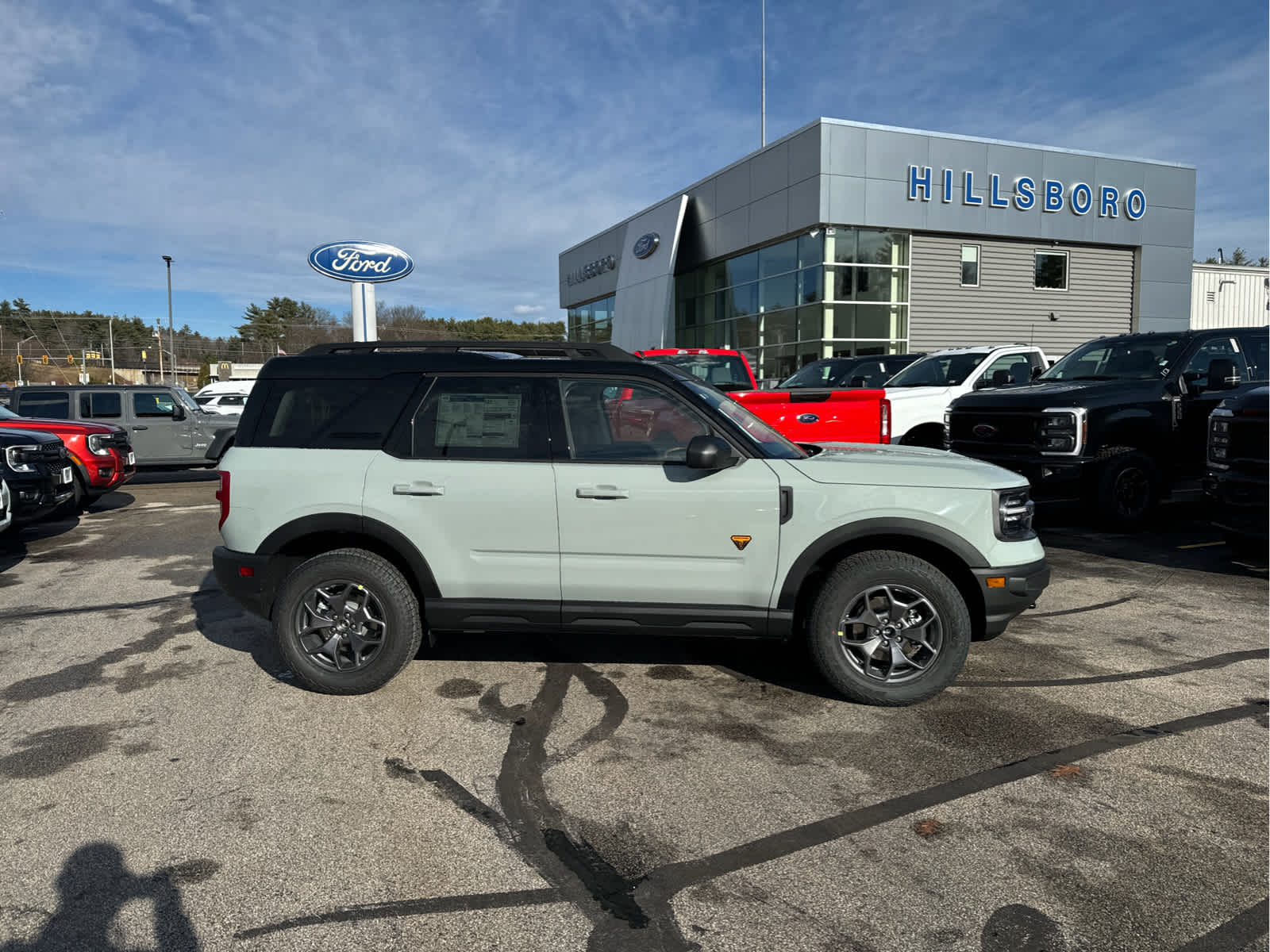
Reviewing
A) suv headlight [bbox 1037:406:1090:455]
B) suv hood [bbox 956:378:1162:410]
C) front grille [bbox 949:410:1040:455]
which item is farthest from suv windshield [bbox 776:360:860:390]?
suv headlight [bbox 1037:406:1090:455]

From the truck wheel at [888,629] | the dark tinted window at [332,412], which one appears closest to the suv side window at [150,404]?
the dark tinted window at [332,412]

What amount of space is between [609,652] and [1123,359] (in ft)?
25.1

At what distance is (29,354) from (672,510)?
8952 cm

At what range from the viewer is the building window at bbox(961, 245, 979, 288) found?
80.0 ft

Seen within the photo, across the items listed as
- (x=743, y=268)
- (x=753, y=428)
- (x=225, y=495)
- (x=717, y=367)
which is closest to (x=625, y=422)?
(x=753, y=428)

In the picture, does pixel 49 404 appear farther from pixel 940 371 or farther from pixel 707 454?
pixel 940 371

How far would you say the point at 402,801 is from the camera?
3.31m

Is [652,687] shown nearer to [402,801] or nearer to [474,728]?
[474,728]

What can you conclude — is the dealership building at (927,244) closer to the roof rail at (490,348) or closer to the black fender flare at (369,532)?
the roof rail at (490,348)

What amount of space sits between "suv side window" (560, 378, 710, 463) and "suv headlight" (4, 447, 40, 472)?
6694 millimetres

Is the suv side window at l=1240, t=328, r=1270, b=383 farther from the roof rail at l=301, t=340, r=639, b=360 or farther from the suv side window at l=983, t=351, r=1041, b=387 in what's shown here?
the roof rail at l=301, t=340, r=639, b=360

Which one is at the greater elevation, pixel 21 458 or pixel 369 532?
pixel 21 458

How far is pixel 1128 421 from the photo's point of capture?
8.61 metres

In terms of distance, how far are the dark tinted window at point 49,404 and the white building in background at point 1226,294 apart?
32351 millimetres
